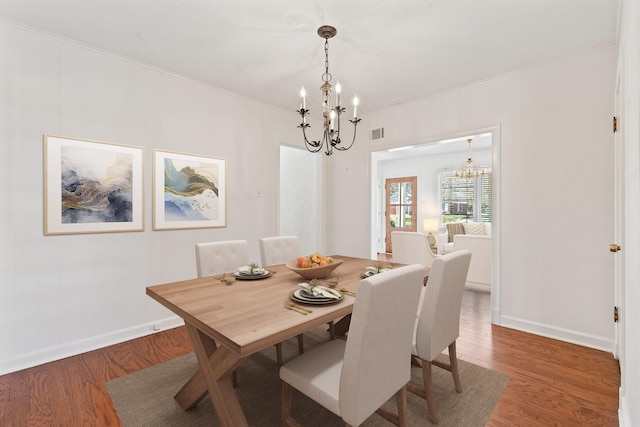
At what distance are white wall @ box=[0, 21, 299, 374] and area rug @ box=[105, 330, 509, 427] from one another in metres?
0.84

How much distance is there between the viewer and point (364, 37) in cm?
246

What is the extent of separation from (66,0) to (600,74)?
426cm

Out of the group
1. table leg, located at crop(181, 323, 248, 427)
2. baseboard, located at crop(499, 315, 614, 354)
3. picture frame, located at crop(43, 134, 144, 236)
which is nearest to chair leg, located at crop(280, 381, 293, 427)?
table leg, located at crop(181, 323, 248, 427)

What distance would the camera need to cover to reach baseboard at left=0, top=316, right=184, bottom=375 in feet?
7.51

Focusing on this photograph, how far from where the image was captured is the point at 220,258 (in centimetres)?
249

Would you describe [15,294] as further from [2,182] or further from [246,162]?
[246,162]

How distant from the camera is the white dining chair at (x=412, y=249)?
4.18m

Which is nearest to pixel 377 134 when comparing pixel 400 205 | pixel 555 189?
pixel 555 189

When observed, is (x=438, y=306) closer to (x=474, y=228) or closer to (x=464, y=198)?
(x=474, y=228)

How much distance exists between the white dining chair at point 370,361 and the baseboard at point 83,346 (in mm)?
2116

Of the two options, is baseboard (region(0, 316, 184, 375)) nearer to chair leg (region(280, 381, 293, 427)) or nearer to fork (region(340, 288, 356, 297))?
chair leg (region(280, 381, 293, 427))

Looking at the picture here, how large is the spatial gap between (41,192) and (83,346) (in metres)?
1.35

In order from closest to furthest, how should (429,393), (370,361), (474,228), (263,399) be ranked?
(370,361)
(429,393)
(263,399)
(474,228)

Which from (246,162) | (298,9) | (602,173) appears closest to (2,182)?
(246,162)
